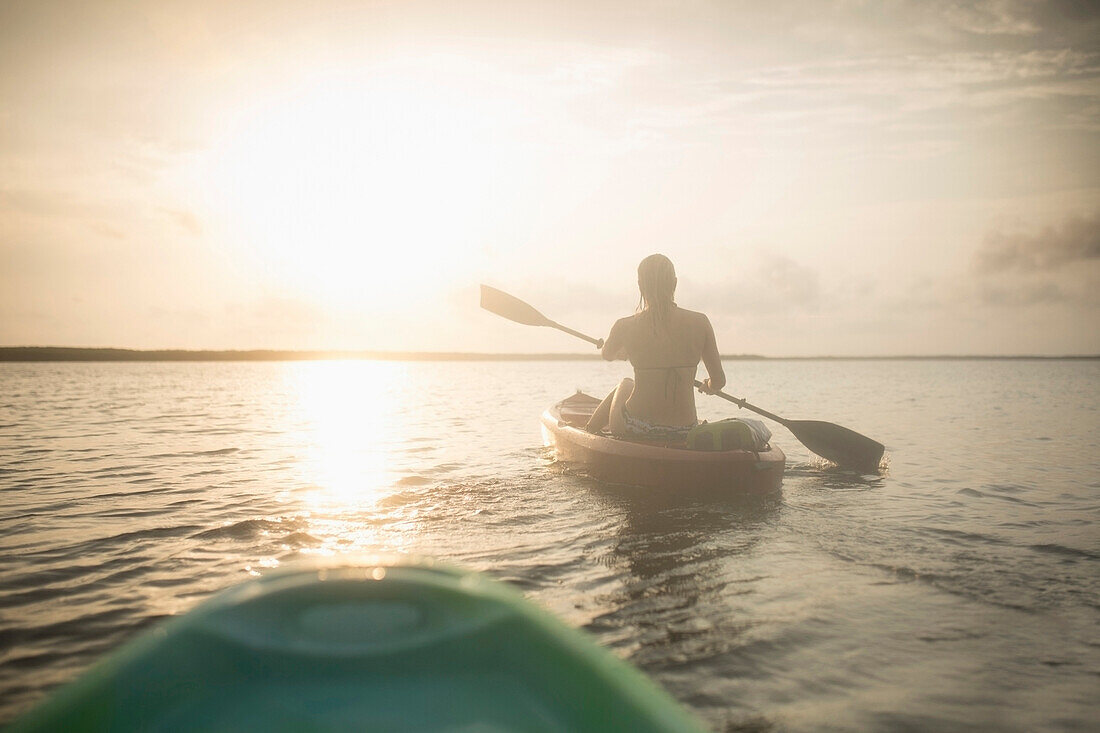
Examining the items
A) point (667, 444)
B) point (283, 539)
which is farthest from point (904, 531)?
point (283, 539)

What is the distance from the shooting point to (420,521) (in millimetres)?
6430

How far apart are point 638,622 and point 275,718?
2.32 meters

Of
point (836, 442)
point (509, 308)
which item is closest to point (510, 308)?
point (509, 308)

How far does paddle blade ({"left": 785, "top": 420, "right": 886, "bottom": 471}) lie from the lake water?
36cm

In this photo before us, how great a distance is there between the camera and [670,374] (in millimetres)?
7172

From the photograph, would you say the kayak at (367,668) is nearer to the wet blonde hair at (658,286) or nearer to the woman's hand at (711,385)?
the wet blonde hair at (658,286)

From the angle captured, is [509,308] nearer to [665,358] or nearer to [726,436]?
[665,358]

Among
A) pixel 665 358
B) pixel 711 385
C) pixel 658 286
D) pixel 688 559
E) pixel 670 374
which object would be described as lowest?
pixel 688 559

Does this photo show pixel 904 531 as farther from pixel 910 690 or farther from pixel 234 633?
pixel 234 633

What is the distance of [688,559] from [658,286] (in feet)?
9.02

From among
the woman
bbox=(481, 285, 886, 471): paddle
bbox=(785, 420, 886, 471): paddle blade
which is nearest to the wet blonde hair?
the woman

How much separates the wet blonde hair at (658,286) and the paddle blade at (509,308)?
4.89m

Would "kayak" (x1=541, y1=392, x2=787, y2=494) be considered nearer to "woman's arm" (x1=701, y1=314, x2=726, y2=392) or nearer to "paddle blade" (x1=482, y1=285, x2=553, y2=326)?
"woman's arm" (x1=701, y1=314, x2=726, y2=392)

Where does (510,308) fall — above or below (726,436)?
above
